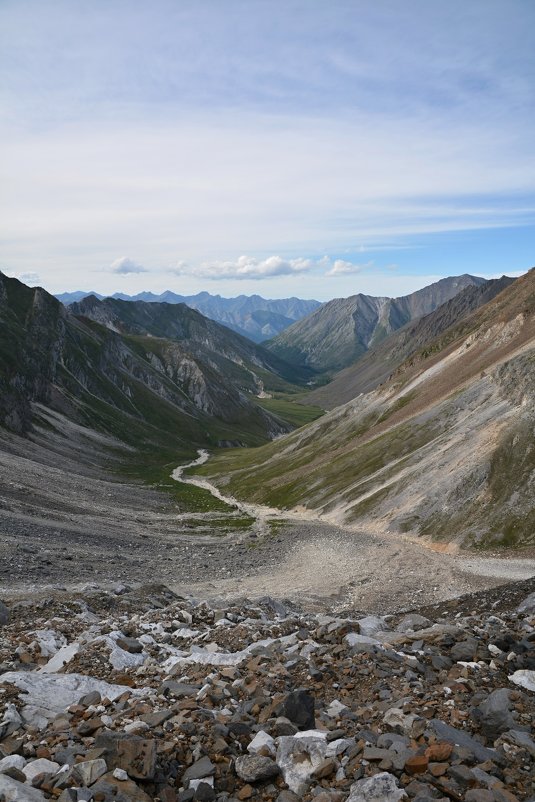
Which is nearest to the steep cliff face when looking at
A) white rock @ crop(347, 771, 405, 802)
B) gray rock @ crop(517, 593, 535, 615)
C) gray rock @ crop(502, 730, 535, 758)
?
gray rock @ crop(517, 593, 535, 615)

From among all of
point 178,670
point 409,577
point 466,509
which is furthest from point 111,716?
point 466,509

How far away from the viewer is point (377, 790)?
32.5 ft

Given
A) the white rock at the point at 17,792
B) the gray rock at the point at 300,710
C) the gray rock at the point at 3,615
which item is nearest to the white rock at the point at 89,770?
the white rock at the point at 17,792

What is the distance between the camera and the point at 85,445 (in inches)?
5527

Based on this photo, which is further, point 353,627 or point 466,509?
point 466,509

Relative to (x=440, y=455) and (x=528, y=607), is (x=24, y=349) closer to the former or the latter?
(x=440, y=455)

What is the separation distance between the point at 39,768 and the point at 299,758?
5054mm

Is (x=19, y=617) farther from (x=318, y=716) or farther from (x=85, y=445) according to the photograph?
(x=85, y=445)

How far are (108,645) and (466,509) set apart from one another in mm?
48691

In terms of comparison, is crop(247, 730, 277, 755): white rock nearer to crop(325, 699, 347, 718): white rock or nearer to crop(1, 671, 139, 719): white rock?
crop(325, 699, 347, 718): white rock

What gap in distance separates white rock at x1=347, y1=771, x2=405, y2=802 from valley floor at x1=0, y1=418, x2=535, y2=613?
27.3m

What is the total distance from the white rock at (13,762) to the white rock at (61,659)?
237 inches

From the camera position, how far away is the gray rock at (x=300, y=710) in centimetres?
1250

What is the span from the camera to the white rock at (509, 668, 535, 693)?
14470mm
